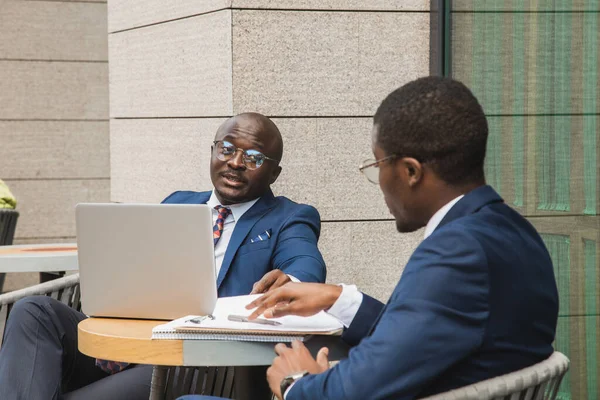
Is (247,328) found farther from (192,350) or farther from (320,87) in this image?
(320,87)

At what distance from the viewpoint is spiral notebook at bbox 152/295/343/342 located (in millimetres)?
2896

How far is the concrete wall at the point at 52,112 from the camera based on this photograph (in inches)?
388

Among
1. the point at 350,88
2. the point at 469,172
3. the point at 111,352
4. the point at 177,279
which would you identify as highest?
the point at 350,88

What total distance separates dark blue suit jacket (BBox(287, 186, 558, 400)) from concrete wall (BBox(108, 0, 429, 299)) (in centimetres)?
343

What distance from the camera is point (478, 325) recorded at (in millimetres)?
2285

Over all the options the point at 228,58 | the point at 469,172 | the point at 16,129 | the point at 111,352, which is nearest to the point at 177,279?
the point at 111,352

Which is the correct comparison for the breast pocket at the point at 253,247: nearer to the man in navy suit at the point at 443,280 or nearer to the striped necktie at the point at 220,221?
the striped necktie at the point at 220,221

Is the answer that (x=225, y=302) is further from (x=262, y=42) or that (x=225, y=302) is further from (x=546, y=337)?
(x=262, y=42)

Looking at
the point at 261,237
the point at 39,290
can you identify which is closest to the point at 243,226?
the point at 261,237

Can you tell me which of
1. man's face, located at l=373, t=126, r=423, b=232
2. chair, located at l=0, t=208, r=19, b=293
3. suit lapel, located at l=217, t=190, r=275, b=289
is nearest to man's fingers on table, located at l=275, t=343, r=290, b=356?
man's face, located at l=373, t=126, r=423, b=232

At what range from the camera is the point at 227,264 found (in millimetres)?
4082

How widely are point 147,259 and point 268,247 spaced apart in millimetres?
992

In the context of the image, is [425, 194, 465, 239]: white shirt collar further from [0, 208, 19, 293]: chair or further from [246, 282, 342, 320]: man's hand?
[0, 208, 19, 293]: chair

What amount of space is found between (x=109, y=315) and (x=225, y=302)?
1.22 feet
